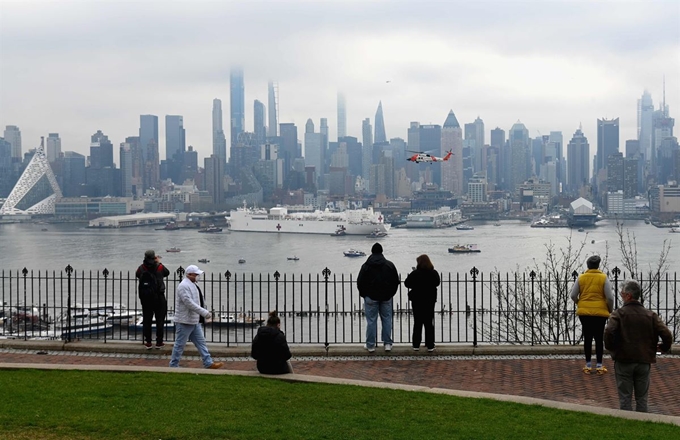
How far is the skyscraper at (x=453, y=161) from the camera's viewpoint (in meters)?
173

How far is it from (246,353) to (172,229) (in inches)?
3657

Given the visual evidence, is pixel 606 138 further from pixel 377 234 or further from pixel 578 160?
pixel 377 234

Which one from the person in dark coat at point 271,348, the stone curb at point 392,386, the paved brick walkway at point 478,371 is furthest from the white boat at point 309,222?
the person in dark coat at point 271,348

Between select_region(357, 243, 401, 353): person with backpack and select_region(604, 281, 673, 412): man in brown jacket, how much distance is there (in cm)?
297

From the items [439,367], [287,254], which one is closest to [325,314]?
[439,367]

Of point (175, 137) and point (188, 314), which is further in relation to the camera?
point (175, 137)

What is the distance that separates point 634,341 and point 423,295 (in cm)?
295

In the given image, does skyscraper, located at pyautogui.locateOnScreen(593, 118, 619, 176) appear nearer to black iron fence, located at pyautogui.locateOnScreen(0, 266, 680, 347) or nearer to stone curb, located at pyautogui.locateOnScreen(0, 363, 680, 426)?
black iron fence, located at pyautogui.locateOnScreen(0, 266, 680, 347)

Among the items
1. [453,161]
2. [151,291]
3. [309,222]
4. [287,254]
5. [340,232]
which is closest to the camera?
[151,291]

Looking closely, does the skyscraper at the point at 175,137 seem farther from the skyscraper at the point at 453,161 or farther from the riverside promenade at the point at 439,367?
the riverside promenade at the point at 439,367

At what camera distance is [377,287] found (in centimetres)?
852

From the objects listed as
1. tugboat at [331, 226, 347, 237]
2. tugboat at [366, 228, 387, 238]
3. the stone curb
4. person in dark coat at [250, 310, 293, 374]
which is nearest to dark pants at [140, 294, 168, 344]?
the stone curb

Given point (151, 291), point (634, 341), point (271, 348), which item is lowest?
point (271, 348)

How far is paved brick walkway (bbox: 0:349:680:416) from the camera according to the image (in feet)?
22.1
